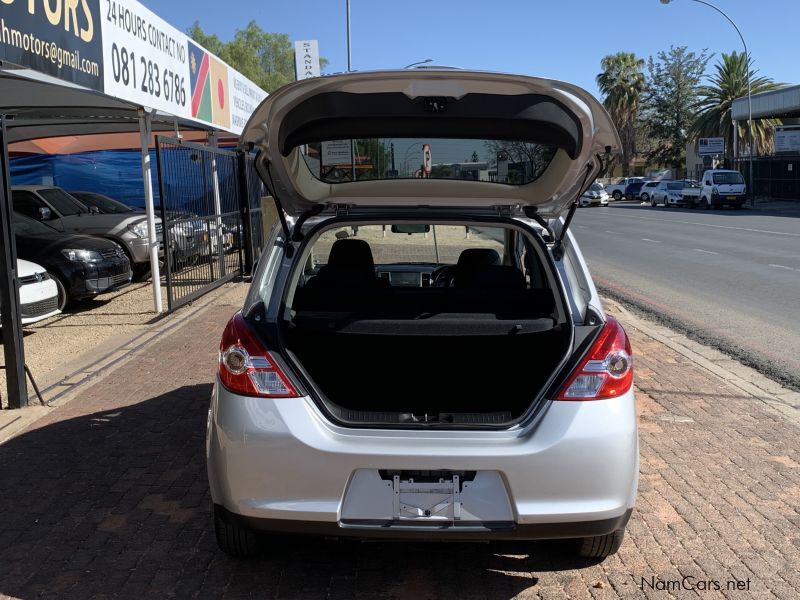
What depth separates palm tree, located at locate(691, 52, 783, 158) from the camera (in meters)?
52.9

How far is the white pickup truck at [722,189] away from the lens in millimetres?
37969

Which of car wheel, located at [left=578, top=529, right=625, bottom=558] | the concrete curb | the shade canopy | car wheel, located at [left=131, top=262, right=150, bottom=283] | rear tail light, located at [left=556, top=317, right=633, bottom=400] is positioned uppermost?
the shade canopy

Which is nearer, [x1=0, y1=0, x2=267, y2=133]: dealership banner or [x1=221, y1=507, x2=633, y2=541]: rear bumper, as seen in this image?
[x1=221, y1=507, x2=633, y2=541]: rear bumper

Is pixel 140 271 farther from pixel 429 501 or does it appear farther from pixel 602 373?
pixel 602 373

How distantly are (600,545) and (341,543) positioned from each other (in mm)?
1182

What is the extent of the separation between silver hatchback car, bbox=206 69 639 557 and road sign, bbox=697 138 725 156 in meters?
50.4

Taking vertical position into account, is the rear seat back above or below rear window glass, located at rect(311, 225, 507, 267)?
below

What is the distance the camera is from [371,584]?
3383 millimetres

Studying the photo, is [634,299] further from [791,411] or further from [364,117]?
[364,117]

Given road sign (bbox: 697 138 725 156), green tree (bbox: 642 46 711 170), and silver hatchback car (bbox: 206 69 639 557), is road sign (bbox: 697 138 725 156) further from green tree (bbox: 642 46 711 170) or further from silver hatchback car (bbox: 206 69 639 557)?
silver hatchback car (bbox: 206 69 639 557)

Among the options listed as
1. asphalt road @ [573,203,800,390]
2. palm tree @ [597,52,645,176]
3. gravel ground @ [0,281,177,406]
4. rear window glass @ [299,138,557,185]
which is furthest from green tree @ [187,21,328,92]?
rear window glass @ [299,138,557,185]

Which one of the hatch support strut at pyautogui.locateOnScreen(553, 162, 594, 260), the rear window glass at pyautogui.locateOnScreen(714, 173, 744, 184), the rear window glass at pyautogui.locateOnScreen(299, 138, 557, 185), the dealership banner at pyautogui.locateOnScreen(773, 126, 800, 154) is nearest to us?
the hatch support strut at pyautogui.locateOnScreen(553, 162, 594, 260)

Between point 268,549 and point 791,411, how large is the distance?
4.14 meters

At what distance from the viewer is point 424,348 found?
3.98m
